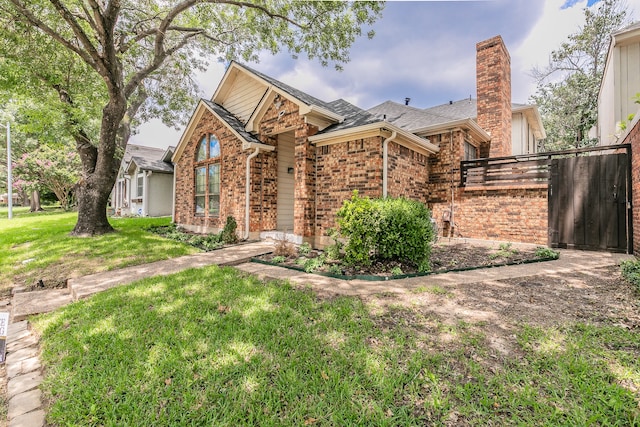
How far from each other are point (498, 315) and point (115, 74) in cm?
1070

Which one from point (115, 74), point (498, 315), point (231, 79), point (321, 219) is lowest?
point (498, 315)

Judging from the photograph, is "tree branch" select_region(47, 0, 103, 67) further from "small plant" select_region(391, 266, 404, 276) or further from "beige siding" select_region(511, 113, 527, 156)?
"beige siding" select_region(511, 113, 527, 156)

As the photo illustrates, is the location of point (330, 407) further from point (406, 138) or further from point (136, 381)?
point (406, 138)

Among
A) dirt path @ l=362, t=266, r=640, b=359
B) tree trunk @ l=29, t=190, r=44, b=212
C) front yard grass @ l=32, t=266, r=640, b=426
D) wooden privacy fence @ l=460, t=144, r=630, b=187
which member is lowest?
front yard grass @ l=32, t=266, r=640, b=426

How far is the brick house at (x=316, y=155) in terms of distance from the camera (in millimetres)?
7070

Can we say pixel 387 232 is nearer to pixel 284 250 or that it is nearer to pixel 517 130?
pixel 284 250

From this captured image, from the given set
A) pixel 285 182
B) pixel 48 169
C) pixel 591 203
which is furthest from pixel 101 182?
pixel 48 169

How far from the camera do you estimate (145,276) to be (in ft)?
16.4

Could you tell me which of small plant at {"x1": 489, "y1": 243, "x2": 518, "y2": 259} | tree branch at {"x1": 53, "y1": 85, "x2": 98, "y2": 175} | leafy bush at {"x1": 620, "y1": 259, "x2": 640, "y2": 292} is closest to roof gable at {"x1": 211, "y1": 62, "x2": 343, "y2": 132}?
tree branch at {"x1": 53, "y1": 85, "x2": 98, "y2": 175}

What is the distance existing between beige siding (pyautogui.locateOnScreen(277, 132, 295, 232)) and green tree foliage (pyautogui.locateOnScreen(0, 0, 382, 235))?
348 centimetres

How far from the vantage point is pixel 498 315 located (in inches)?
120

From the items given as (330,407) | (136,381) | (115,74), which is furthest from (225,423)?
(115,74)

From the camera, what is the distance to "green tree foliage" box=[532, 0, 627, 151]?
623 inches

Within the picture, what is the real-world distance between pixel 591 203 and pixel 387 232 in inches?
227
